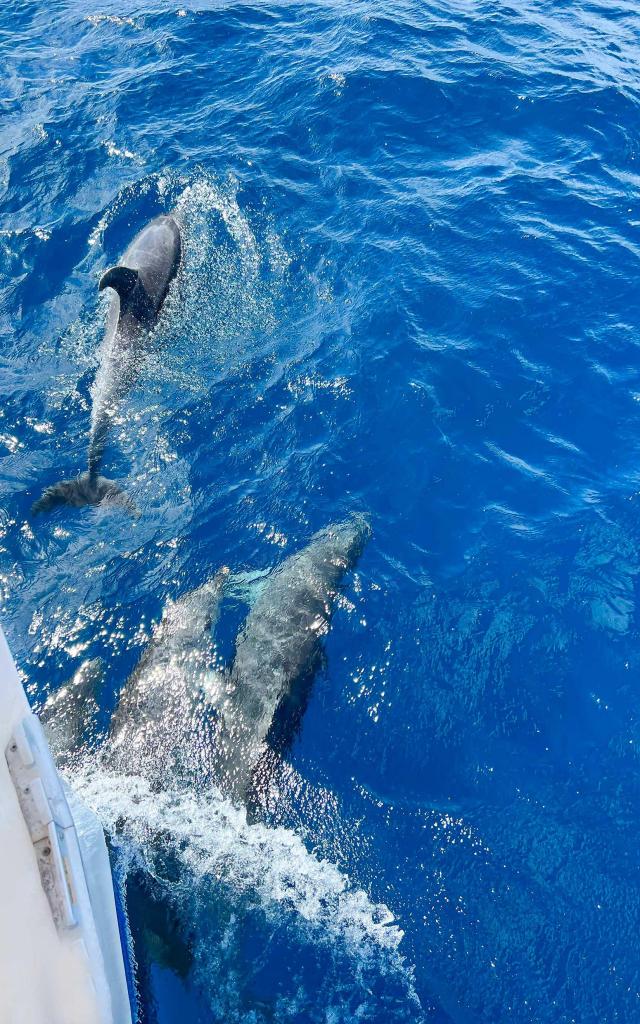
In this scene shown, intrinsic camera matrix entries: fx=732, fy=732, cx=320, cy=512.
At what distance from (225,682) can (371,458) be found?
178 inches

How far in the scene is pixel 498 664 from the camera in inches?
396

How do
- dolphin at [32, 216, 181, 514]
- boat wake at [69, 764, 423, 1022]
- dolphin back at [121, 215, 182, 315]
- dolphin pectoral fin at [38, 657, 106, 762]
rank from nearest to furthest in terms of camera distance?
boat wake at [69, 764, 423, 1022] → dolphin pectoral fin at [38, 657, 106, 762] → dolphin at [32, 216, 181, 514] → dolphin back at [121, 215, 182, 315]

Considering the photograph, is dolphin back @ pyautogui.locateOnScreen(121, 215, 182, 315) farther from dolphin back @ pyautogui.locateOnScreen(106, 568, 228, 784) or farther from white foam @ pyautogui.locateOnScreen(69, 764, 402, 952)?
white foam @ pyautogui.locateOnScreen(69, 764, 402, 952)

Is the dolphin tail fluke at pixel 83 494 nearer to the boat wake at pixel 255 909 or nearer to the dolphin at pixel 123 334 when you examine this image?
the dolphin at pixel 123 334

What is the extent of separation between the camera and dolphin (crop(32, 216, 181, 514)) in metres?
11.5

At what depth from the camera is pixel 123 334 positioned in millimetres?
13336

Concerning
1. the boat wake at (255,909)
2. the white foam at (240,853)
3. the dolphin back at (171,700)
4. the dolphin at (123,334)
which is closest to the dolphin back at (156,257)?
the dolphin at (123,334)

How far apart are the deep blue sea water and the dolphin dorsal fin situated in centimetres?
91

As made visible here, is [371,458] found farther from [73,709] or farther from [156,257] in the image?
[156,257]

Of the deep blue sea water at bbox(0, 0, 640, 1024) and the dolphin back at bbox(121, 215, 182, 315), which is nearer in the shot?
the deep blue sea water at bbox(0, 0, 640, 1024)

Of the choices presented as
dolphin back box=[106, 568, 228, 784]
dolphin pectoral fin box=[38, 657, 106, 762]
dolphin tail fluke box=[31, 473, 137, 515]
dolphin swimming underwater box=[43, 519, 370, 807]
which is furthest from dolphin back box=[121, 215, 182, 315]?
dolphin pectoral fin box=[38, 657, 106, 762]

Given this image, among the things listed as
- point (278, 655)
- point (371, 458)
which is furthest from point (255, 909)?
point (371, 458)

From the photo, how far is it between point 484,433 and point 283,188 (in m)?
7.76

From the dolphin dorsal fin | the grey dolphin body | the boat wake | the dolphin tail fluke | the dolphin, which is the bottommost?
the boat wake
